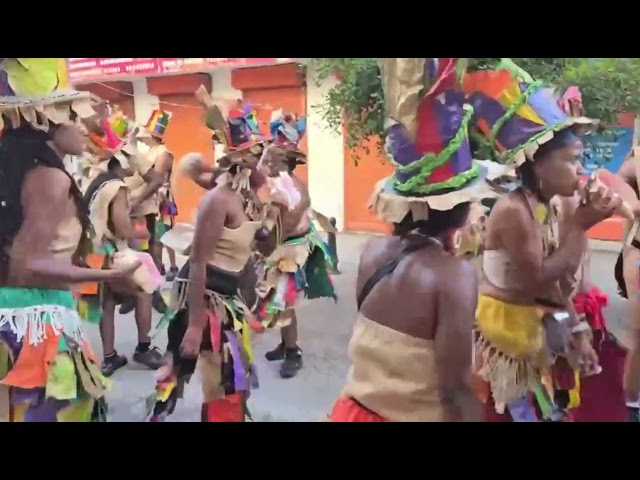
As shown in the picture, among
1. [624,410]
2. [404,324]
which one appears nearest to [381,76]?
[404,324]

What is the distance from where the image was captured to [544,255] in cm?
184

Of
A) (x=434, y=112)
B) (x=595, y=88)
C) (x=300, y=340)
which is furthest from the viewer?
(x=300, y=340)

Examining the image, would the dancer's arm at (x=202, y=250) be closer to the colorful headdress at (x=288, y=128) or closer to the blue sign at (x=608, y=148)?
the colorful headdress at (x=288, y=128)

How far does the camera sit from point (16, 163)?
187 cm

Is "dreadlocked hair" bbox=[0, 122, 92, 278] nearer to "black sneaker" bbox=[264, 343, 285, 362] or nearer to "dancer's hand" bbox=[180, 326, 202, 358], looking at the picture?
"dancer's hand" bbox=[180, 326, 202, 358]

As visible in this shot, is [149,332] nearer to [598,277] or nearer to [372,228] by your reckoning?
[372,228]

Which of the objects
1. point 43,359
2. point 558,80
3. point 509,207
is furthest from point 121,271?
point 558,80

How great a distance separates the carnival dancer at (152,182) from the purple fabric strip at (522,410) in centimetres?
102

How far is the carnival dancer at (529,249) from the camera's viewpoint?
175 cm

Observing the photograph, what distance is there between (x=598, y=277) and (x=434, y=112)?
654 millimetres

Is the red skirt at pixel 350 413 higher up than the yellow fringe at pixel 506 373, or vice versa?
the yellow fringe at pixel 506 373

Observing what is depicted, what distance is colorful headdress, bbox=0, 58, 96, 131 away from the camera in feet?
6.07

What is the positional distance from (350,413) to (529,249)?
641 millimetres

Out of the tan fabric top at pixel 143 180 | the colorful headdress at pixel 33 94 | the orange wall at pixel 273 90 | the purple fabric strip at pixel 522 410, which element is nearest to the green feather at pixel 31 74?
the colorful headdress at pixel 33 94
